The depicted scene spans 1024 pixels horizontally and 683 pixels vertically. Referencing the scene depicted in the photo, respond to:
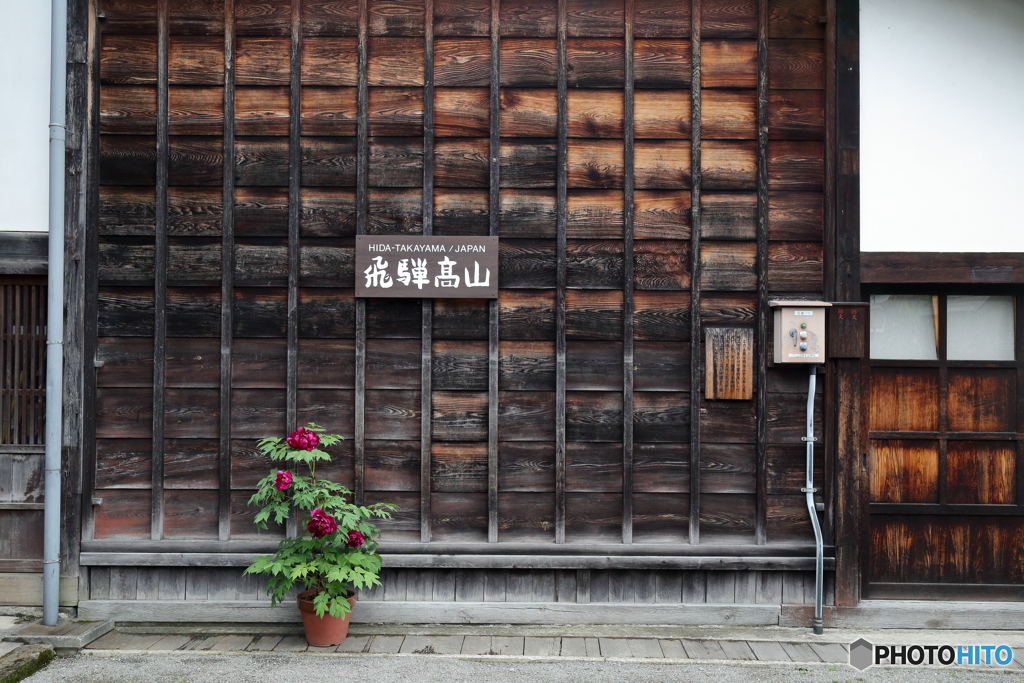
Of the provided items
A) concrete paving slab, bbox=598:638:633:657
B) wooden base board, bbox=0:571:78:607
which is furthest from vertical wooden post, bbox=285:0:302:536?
concrete paving slab, bbox=598:638:633:657

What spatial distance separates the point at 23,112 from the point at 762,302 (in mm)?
6358

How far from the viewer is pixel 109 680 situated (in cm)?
521

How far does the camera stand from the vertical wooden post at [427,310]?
6.25 meters

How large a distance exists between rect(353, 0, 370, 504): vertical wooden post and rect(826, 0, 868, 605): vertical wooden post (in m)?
3.86

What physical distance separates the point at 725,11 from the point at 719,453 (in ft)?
12.2

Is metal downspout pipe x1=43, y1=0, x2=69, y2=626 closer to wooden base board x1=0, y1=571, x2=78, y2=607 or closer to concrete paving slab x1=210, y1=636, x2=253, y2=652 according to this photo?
wooden base board x1=0, y1=571, x2=78, y2=607

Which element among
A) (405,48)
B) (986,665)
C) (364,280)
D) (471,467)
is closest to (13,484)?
(364,280)

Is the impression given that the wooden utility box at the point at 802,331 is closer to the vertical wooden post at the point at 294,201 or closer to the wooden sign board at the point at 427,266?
the wooden sign board at the point at 427,266

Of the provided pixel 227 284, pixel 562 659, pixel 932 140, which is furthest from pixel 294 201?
pixel 932 140

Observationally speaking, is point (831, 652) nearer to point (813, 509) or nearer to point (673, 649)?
point (813, 509)

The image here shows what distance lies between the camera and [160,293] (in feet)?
20.6

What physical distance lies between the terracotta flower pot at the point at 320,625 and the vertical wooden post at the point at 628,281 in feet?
7.71

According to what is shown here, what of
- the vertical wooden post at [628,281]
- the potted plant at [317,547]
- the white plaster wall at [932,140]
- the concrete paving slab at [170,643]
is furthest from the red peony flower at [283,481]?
the white plaster wall at [932,140]

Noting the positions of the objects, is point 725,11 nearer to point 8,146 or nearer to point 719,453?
point 719,453
